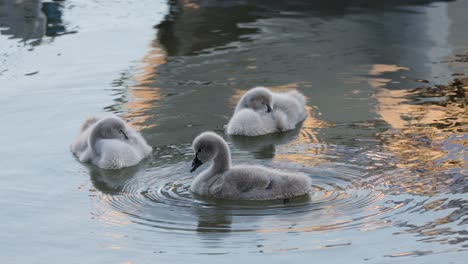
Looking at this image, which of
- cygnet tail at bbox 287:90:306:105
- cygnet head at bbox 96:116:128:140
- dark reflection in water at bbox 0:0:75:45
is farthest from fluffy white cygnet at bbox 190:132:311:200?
dark reflection in water at bbox 0:0:75:45

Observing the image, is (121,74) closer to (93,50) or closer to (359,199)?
(93,50)

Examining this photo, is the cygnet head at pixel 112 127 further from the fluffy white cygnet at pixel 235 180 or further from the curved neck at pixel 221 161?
the curved neck at pixel 221 161

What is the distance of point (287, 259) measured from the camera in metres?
6.46

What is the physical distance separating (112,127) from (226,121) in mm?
1404

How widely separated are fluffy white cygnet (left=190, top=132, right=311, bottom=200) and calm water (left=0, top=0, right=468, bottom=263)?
3.7 inches

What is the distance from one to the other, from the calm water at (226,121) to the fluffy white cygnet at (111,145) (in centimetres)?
13

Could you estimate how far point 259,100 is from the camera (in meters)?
9.73

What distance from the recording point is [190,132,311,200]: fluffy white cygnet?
7.53 metres

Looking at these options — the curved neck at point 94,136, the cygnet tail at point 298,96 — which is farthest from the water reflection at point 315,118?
the curved neck at point 94,136

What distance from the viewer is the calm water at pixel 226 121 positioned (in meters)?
6.85

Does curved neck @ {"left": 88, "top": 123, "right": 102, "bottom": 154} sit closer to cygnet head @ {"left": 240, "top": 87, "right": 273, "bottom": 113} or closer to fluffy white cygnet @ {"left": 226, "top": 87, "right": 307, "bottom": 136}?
fluffy white cygnet @ {"left": 226, "top": 87, "right": 307, "bottom": 136}

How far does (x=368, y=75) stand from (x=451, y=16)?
323 cm

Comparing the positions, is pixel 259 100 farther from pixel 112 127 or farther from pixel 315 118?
pixel 112 127

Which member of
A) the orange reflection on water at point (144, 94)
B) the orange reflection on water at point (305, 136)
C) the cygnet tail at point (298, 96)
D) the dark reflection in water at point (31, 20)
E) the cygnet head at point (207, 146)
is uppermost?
the cygnet head at point (207, 146)
